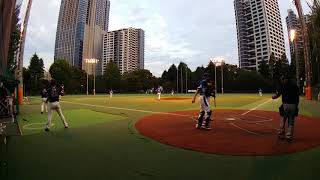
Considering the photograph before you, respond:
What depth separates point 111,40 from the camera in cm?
11744

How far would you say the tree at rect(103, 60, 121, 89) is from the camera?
308ft

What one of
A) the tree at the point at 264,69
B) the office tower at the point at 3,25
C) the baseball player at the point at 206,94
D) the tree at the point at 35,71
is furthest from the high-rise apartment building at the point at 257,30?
the tree at the point at 35,71

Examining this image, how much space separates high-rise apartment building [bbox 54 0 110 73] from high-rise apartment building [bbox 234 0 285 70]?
1879 inches

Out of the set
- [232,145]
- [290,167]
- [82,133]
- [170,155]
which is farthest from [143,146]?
[290,167]

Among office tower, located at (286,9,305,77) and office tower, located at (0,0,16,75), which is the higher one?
office tower, located at (286,9,305,77)

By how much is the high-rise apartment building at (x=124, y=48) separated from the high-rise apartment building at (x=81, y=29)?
3456 millimetres

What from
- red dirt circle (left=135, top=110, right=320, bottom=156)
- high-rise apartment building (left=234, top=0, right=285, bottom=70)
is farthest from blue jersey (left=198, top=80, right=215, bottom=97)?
high-rise apartment building (left=234, top=0, right=285, bottom=70)

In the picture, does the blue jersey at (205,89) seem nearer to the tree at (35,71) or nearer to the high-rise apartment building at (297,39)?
the high-rise apartment building at (297,39)

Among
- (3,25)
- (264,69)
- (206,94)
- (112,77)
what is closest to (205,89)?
(206,94)

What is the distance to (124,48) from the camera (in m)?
125

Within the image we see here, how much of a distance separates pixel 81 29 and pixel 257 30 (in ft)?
191

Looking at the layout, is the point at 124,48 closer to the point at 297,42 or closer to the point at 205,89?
the point at 297,42

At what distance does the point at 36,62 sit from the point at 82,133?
299 feet

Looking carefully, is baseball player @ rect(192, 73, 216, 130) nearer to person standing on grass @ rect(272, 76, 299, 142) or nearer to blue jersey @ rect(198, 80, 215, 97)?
blue jersey @ rect(198, 80, 215, 97)
